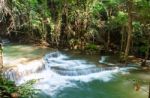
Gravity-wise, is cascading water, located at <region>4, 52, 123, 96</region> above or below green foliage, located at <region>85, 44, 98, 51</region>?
below

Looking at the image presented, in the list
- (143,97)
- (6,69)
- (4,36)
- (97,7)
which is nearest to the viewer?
(143,97)

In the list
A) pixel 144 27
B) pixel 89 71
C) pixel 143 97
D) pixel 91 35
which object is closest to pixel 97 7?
pixel 91 35

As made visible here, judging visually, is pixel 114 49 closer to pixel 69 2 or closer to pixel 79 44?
pixel 79 44

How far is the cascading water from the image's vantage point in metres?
12.5

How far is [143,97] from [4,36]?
11.0m

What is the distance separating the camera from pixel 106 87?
1248 cm

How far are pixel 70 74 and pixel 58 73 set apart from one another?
21.4 inches

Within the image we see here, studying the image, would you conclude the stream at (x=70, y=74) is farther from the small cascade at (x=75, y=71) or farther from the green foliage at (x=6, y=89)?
the green foliage at (x=6, y=89)

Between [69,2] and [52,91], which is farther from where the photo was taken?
[69,2]

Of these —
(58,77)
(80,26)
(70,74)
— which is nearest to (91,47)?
(80,26)

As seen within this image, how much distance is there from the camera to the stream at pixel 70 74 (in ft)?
39.0

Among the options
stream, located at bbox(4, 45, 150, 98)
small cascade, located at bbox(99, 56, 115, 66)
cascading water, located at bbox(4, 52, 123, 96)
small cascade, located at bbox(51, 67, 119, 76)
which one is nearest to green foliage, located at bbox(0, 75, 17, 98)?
stream, located at bbox(4, 45, 150, 98)

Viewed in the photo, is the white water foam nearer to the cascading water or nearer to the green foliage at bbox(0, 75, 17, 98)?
the cascading water

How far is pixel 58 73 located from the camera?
541 inches
